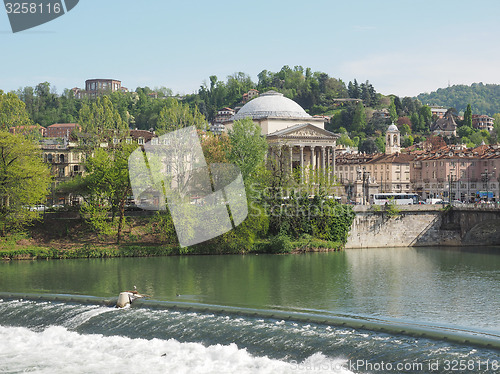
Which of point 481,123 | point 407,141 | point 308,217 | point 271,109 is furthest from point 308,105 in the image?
point 308,217

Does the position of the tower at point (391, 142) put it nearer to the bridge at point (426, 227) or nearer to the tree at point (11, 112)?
the bridge at point (426, 227)

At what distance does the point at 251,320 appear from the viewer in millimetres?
24156

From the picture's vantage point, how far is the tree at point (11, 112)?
53438 millimetres

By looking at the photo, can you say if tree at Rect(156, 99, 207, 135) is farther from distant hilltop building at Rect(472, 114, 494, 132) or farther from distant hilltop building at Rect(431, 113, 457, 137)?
distant hilltop building at Rect(472, 114, 494, 132)

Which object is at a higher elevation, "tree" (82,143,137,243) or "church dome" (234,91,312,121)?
"church dome" (234,91,312,121)

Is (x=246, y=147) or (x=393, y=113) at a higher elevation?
(x=393, y=113)

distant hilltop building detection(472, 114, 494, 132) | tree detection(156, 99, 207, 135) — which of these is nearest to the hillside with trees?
distant hilltop building detection(472, 114, 494, 132)

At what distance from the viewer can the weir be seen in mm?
20975

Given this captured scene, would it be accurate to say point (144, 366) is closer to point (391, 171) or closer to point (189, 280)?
point (189, 280)

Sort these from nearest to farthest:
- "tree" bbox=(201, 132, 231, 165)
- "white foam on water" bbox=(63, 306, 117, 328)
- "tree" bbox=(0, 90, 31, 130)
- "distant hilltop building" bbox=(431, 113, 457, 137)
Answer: "white foam on water" bbox=(63, 306, 117, 328), "tree" bbox=(0, 90, 31, 130), "tree" bbox=(201, 132, 231, 165), "distant hilltop building" bbox=(431, 113, 457, 137)

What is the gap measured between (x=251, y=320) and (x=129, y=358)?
16.0 ft

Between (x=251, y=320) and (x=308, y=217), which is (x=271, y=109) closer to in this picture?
(x=308, y=217)

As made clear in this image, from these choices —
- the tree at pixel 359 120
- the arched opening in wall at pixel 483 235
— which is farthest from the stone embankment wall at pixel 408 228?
the tree at pixel 359 120

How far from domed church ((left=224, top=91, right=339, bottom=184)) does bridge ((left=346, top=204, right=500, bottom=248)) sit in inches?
766
